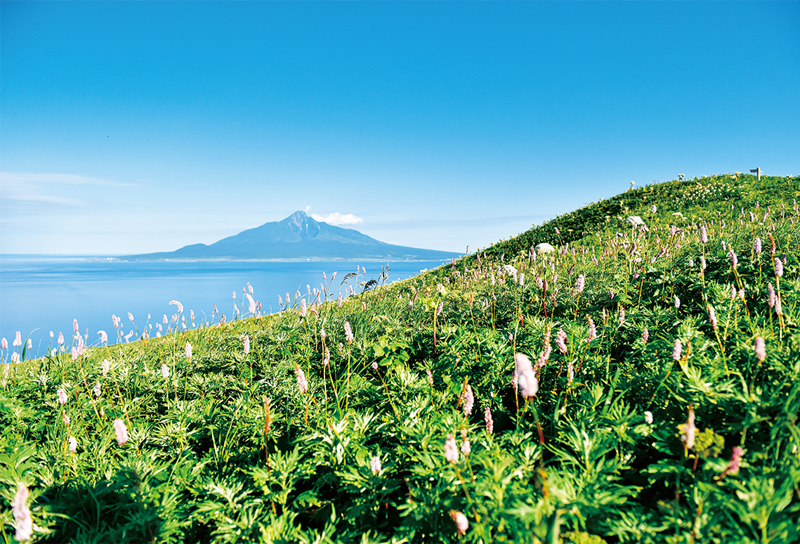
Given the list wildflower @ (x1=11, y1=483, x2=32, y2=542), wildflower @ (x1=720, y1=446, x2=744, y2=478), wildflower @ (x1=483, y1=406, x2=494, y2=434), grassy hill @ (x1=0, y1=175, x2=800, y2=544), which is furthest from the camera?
wildflower @ (x1=483, y1=406, x2=494, y2=434)

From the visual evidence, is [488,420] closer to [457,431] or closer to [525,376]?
[457,431]

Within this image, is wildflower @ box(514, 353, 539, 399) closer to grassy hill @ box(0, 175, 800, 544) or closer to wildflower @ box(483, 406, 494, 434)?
grassy hill @ box(0, 175, 800, 544)

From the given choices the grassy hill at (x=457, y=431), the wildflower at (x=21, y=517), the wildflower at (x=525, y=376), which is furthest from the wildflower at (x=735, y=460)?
the wildflower at (x=21, y=517)

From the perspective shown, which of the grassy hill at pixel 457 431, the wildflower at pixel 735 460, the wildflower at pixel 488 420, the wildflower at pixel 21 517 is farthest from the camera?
the wildflower at pixel 488 420

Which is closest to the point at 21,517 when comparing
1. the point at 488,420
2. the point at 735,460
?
the point at 488,420

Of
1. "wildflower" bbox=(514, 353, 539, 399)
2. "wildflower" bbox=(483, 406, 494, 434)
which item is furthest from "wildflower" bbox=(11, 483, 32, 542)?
"wildflower" bbox=(483, 406, 494, 434)

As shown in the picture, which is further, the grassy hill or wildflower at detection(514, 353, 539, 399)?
the grassy hill

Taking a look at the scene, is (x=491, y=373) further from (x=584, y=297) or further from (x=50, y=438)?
(x=50, y=438)

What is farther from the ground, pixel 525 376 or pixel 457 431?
pixel 525 376

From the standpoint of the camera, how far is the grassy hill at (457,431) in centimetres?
173

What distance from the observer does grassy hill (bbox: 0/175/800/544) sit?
1733 mm

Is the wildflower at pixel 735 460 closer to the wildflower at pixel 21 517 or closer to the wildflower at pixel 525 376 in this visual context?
the wildflower at pixel 525 376

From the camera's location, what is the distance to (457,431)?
7.68 ft

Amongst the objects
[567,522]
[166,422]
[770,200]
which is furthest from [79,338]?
[770,200]
